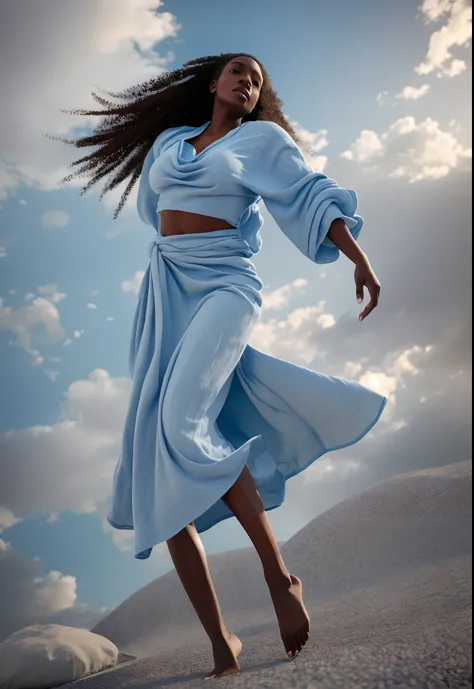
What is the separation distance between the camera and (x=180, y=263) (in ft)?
7.63

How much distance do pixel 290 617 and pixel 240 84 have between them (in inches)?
70.6

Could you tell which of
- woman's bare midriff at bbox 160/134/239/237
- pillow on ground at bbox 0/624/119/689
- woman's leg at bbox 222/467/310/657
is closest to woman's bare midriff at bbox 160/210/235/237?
woman's bare midriff at bbox 160/134/239/237

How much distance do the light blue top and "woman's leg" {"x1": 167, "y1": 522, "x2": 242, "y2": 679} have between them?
97 cm

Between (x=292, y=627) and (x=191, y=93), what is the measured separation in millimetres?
2066

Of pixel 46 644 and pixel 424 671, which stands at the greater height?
pixel 46 644

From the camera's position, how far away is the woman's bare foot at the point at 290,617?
1.96 metres

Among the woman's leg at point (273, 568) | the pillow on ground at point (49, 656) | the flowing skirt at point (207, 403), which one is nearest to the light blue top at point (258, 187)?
the flowing skirt at point (207, 403)

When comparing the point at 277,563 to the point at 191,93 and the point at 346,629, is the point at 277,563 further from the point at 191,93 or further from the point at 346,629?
the point at 191,93

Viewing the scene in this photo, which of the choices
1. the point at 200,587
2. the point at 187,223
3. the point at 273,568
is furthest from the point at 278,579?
the point at 187,223

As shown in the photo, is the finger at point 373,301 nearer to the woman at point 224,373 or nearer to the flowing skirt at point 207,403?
the woman at point 224,373

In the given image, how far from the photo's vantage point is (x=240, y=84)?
252 cm

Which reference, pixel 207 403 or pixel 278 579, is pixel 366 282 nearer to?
pixel 207 403

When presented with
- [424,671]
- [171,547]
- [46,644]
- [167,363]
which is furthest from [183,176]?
[46,644]

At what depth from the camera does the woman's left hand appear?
2156mm
